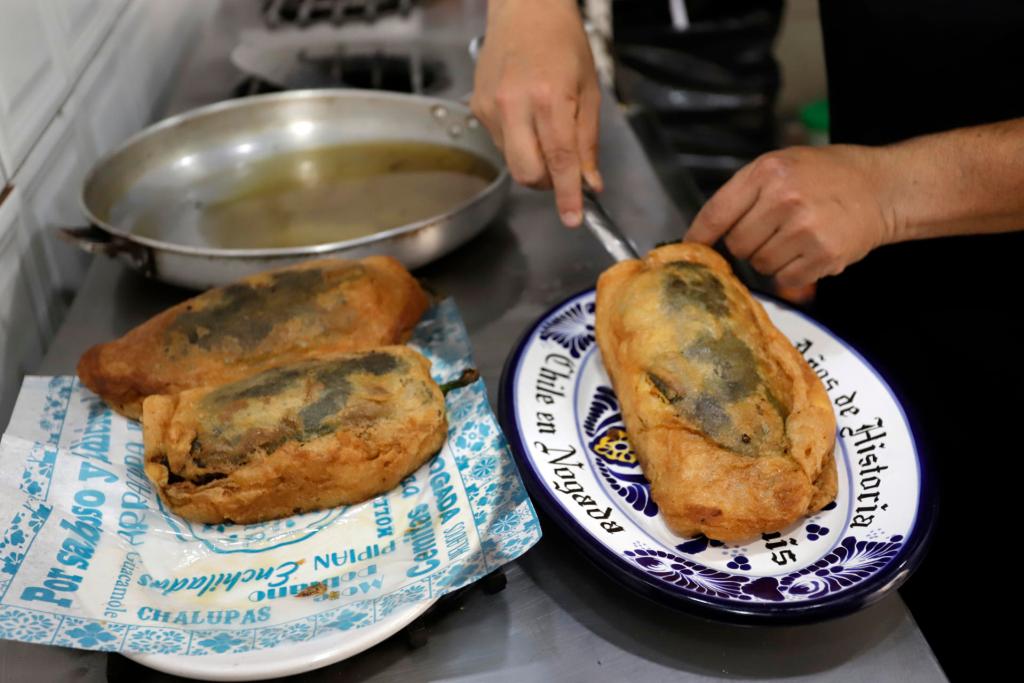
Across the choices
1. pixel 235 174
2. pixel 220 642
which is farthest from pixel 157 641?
pixel 235 174

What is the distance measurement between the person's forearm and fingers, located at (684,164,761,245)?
0.54 ft

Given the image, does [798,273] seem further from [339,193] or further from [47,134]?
[47,134]

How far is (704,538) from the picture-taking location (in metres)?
0.86

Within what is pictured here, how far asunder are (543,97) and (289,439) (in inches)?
22.3

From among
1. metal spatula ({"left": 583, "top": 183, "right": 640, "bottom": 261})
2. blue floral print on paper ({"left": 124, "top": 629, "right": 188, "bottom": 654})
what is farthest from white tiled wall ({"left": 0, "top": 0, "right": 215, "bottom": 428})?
metal spatula ({"left": 583, "top": 183, "right": 640, "bottom": 261})

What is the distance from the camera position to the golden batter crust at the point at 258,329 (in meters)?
1.02

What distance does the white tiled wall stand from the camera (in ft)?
3.93

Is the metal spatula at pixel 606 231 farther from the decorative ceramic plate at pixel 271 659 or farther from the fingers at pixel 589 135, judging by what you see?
the decorative ceramic plate at pixel 271 659

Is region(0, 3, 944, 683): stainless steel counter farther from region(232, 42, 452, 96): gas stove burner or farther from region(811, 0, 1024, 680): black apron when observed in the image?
region(232, 42, 452, 96): gas stove burner

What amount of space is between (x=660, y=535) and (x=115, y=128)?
138 cm

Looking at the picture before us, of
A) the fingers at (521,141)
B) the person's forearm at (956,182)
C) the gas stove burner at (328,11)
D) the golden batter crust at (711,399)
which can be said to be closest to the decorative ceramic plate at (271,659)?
the golden batter crust at (711,399)

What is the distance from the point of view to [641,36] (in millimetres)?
2520

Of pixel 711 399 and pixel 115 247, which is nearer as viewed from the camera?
pixel 711 399

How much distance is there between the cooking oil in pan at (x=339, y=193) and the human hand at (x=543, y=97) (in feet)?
0.57
